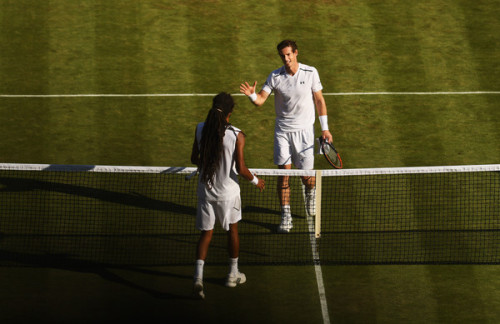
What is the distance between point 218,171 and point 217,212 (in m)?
0.50

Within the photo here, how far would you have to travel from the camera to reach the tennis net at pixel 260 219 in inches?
410

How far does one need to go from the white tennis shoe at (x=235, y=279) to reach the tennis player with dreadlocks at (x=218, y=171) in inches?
13.2

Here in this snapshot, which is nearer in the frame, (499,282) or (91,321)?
(91,321)

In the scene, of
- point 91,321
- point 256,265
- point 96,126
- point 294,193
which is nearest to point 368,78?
point 294,193

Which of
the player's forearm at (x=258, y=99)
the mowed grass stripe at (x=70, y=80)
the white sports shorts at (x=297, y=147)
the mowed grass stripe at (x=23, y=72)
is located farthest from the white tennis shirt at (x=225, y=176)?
the mowed grass stripe at (x=23, y=72)

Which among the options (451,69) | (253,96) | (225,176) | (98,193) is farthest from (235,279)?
(451,69)

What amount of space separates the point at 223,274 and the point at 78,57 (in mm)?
7409

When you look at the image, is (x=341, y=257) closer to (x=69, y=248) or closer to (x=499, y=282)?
(x=499, y=282)

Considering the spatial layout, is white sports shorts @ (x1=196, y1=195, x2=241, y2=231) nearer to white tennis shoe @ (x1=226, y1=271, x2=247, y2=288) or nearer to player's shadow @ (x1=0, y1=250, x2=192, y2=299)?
white tennis shoe @ (x1=226, y1=271, x2=247, y2=288)

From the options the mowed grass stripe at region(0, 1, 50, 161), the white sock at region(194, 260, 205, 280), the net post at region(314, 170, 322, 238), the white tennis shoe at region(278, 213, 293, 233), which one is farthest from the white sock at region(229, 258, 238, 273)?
the mowed grass stripe at region(0, 1, 50, 161)

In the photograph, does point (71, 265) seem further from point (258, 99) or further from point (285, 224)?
point (258, 99)

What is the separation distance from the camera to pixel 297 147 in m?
11.0

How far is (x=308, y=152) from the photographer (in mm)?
11078

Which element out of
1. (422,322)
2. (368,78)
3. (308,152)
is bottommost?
(422,322)
